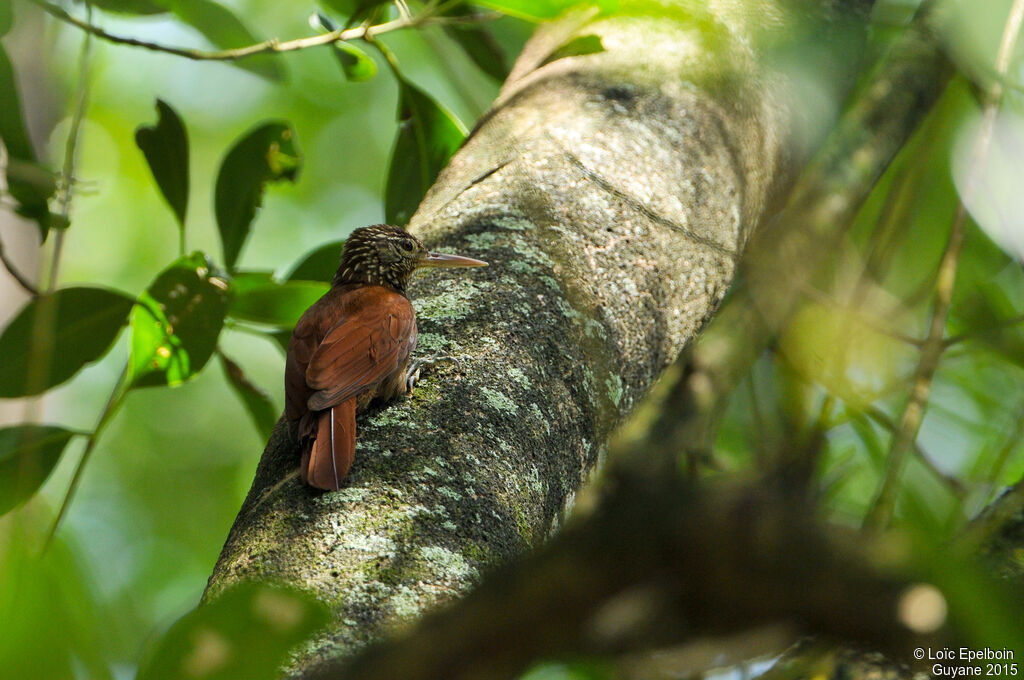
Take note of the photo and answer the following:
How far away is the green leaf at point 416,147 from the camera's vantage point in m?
2.79

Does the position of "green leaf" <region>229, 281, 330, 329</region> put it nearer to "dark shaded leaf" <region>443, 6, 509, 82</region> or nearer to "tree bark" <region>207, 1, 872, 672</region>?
"tree bark" <region>207, 1, 872, 672</region>

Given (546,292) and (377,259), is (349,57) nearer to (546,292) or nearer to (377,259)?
(377,259)

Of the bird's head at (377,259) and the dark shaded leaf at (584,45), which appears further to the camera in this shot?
the bird's head at (377,259)

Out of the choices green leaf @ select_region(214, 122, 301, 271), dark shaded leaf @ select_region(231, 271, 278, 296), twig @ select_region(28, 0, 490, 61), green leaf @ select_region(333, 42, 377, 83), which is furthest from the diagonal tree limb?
green leaf @ select_region(214, 122, 301, 271)

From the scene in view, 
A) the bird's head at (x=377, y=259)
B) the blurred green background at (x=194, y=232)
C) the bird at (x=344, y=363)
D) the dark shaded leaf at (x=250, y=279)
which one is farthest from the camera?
the blurred green background at (x=194, y=232)

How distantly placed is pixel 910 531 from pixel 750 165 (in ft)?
6.27

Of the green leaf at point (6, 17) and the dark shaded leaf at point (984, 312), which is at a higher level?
the green leaf at point (6, 17)

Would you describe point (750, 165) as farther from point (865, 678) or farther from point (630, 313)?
point (865, 678)

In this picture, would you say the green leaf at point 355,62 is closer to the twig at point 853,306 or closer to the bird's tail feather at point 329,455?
the bird's tail feather at point 329,455

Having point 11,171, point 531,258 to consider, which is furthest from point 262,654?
point 11,171

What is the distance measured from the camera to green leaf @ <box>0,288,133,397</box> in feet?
7.49

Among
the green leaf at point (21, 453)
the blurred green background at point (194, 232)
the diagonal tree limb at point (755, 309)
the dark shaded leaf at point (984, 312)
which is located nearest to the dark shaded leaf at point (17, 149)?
the green leaf at point (21, 453)

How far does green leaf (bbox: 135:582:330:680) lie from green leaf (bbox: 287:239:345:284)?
7.79ft

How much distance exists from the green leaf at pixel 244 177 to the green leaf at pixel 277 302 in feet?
0.83
